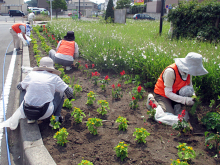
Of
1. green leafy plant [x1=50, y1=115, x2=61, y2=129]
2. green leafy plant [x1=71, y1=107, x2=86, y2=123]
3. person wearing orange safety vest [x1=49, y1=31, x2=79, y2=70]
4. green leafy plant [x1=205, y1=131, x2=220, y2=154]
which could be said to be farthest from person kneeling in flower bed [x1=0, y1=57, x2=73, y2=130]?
person wearing orange safety vest [x1=49, y1=31, x2=79, y2=70]

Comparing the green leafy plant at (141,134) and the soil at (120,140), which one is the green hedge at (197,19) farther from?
the green leafy plant at (141,134)

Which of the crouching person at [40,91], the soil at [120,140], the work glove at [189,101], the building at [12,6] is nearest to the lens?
the soil at [120,140]

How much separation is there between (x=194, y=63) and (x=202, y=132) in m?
1.06

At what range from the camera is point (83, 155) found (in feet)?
8.21

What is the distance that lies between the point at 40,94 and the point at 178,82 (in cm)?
223

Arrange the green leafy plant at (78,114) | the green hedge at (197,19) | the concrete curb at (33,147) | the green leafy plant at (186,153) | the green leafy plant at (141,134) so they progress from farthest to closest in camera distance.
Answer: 1. the green hedge at (197,19)
2. the green leafy plant at (78,114)
3. the green leafy plant at (141,134)
4. the concrete curb at (33,147)
5. the green leafy plant at (186,153)

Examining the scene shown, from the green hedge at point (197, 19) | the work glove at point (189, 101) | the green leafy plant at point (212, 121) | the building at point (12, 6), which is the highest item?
the building at point (12, 6)

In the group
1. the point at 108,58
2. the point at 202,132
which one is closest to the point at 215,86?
the point at 202,132

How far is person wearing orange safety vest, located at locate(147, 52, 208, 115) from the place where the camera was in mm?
3121

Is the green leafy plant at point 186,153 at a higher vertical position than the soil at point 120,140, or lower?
higher

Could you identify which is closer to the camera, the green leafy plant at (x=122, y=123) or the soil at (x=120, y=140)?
the soil at (x=120, y=140)

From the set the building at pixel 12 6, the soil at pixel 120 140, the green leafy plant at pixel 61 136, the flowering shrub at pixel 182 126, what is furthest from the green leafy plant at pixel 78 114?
the building at pixel 12 6

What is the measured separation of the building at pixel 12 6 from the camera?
5950cm

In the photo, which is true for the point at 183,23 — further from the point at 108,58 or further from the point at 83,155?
the point at 83,155
